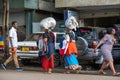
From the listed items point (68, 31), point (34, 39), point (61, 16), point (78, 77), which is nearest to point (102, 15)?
point (61, 16)

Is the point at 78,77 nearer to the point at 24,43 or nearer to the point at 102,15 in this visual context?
the point at 24,43

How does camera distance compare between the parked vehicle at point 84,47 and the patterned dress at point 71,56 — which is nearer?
the patterned dress at point 71,56

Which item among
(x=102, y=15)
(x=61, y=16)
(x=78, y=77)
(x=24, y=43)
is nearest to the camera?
(x=78, y=77)

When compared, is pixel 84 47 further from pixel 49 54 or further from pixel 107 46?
pixel 107 46

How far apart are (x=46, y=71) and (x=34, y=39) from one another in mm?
3493

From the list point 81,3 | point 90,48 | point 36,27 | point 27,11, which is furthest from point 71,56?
point 27,11

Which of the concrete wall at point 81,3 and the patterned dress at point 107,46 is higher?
the concrete wall at point 81,3

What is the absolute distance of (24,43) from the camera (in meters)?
17.8

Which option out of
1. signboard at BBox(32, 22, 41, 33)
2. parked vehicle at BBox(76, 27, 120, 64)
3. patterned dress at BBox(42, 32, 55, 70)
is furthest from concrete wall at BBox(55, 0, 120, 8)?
patterned dress at BBox(42, 32, 55, 70)

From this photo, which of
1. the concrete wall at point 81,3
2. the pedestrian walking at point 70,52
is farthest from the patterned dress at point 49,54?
the concrete wall at point 81,3

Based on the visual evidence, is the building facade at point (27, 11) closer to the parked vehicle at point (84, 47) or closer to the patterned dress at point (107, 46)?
the parked vehicle at point (84, 47)

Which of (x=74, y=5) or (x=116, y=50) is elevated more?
(x=74, y=5)

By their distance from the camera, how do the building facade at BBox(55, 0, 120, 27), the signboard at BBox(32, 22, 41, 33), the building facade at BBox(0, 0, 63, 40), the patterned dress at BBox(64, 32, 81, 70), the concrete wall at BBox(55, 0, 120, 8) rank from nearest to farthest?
the patterned dress at BBox(64, 32, 81, 70) < the concrete wall at BBox(55, 0, 120, 8) < the building facade at BBox(55, 0, 120, 27) < the building facade at BBox(0, 0, 63, 40) < the signboard at BBox(32, 22, 41, 33)

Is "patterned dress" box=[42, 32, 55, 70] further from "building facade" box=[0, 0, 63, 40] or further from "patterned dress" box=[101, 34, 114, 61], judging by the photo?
"building facade" box=[0, 0, 63, 40]
